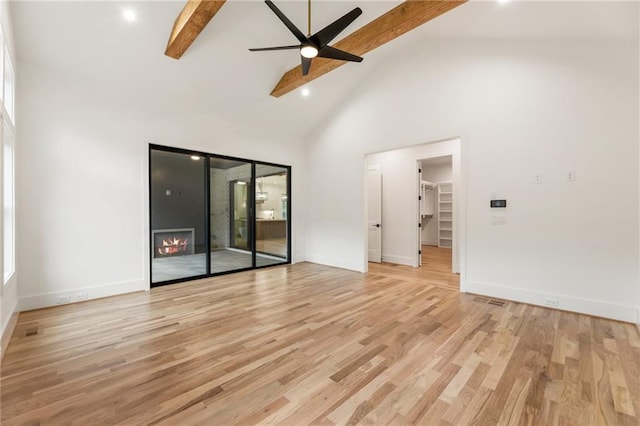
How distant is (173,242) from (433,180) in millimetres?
8860

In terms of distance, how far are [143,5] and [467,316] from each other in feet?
17.5

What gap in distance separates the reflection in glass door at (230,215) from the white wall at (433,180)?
7.06 metres

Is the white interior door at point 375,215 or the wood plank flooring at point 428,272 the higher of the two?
the white interior door at point 375,215

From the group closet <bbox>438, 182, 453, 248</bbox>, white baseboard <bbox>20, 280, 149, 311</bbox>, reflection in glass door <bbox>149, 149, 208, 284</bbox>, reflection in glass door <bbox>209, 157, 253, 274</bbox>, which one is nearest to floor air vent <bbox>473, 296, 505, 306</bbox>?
reflection in glass door <bbox>209, 157, 253, 274</bbox>

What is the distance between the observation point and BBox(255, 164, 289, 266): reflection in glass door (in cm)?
636

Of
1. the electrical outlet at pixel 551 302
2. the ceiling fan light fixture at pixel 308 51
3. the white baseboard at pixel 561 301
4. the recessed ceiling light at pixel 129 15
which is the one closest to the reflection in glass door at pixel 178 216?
the recessed ceiling light at pixel 129 15

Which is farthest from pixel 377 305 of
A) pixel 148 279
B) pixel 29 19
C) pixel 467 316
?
pixel 29 19

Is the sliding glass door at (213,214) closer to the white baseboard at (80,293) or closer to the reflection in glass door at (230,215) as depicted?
the reflection in glass door at (230,215)

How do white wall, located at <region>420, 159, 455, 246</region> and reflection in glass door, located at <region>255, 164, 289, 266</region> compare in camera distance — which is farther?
white wall, located at <region>420, 159, 455, 246</region>

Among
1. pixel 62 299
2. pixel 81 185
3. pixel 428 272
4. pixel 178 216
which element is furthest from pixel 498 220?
pixel 62 299

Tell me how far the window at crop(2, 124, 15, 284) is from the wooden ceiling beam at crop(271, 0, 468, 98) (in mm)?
3952

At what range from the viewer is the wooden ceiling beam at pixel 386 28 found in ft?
11.0

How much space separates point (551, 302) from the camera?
3639 mm

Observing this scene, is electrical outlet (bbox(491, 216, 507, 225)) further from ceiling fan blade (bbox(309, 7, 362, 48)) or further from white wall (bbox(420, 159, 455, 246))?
white wall (bbox(420, 159, 455, 246))
